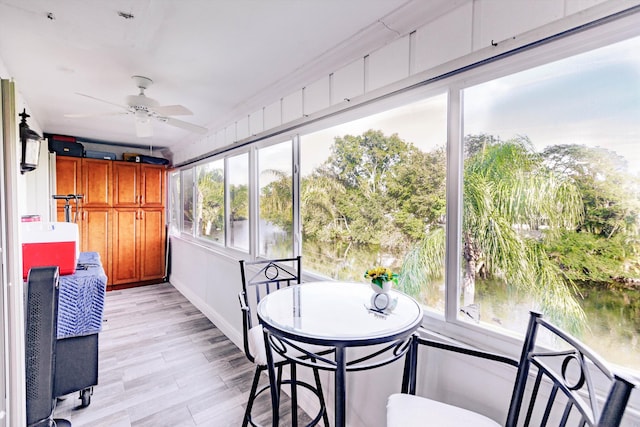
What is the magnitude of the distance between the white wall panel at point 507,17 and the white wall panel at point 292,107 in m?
1.30

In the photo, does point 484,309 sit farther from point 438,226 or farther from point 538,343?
point 438,226

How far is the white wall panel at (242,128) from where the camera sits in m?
2.93

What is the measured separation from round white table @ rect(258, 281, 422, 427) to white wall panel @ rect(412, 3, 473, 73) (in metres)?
1.19

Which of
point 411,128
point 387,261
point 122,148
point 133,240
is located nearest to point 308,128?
point 411,128

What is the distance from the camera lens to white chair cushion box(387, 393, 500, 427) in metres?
1.04

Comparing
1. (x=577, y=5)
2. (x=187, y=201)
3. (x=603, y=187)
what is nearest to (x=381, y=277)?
(x=603, y=187)

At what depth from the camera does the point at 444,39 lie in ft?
4.40

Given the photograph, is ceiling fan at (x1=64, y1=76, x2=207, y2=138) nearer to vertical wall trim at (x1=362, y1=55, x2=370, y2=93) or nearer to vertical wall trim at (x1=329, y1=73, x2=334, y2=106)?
vertical wall trim at (x1=329, y1=73, x2=334, y2=106)

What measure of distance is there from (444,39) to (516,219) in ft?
2.88

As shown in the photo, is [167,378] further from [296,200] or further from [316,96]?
[316,96]

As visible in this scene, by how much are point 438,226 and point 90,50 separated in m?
2.42

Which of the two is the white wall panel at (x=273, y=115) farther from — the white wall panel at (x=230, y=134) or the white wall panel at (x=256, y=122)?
the white wall panel at (x=230, y=134)

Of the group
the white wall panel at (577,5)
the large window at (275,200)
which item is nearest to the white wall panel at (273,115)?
the large window at (275,200)

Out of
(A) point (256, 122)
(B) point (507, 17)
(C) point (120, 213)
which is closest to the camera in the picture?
(B) point (507, 17)
